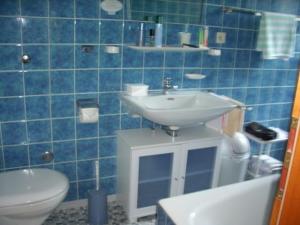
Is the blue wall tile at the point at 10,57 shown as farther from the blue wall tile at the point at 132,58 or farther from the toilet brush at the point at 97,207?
the toilet brush at the point at 97,207

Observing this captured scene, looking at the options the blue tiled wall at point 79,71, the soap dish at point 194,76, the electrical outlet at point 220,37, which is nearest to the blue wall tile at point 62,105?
the blue tiled wall at point 79,71

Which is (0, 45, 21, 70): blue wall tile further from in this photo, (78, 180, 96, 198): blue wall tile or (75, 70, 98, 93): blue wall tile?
(78, 180, 96, 198): blue wall tile

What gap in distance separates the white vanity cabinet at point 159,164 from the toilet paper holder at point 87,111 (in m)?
0.28

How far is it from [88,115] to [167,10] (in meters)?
0.98

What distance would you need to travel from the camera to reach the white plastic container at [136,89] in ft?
7.34

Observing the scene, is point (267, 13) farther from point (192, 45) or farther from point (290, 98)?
point (290, 98)

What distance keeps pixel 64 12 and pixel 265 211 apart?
1844 mm

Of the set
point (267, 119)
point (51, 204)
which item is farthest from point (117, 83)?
point (267, 119)

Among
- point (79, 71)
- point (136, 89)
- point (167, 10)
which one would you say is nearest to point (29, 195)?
point (79, 71)

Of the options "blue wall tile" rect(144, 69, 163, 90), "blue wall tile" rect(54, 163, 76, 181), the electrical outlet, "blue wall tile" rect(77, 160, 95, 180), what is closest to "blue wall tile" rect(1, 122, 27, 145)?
"blue wall tile" rect(54, 163, 76, 181)

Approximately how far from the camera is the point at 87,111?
2.14 metres

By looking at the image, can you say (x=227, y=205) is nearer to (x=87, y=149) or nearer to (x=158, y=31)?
(x=87, y=149)

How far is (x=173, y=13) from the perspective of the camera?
232 centimetres

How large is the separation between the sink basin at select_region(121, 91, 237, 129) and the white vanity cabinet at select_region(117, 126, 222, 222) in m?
0.19
